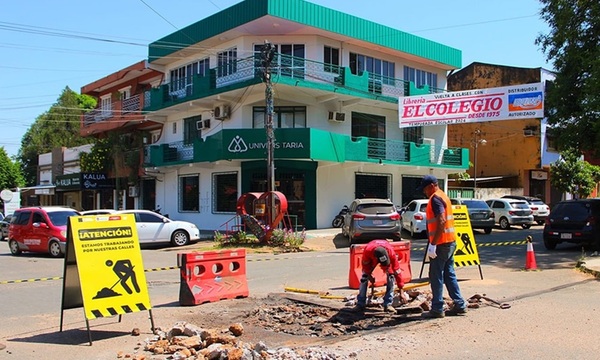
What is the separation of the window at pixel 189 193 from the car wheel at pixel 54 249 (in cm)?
1170

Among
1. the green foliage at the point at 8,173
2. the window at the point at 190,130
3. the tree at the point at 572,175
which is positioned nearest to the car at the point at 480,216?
the window at the point at 190,130

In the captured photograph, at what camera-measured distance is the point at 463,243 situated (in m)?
11.5

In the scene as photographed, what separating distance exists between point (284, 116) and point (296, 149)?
3167 mm

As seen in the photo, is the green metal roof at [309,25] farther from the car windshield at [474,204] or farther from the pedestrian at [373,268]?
the pedestrian at [373,268]

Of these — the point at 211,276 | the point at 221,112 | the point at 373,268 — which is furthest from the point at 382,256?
the point at 221,112

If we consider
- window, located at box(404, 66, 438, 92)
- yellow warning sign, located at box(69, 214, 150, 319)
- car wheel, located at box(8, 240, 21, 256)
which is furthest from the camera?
window, located at box(404, 66, 438, 92)

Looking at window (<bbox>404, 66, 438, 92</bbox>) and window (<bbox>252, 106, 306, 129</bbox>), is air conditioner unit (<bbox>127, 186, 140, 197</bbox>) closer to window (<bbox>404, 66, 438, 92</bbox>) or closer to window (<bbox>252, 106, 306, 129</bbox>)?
window (<bbox>252, 106, 306, 129</bbox>)

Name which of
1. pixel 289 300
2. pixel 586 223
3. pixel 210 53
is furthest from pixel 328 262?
pixel 210 53

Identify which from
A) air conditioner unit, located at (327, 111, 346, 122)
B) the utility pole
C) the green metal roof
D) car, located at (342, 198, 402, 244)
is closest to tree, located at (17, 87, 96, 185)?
the green metal roof

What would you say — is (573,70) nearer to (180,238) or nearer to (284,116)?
(284,116)

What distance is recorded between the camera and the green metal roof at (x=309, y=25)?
25.0m

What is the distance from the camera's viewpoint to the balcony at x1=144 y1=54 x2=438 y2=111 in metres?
25.1

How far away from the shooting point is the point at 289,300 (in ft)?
30.0

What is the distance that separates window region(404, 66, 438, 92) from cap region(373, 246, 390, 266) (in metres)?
25.3
